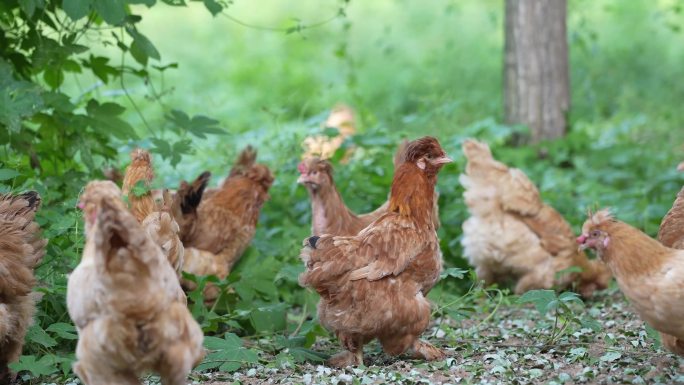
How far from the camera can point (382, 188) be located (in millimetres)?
8234

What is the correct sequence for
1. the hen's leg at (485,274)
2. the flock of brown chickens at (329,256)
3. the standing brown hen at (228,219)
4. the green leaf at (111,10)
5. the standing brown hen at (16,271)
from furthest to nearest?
the hen's leg at (485,274), the standing brown hen at (228,219), the green leaf at (111,10), the standing brown hen at (16,271), the flock of brown chickens at (329,256)

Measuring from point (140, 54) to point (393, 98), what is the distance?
825cm

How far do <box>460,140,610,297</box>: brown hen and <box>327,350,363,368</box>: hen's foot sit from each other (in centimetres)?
245

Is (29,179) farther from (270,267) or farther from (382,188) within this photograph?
(382,188)

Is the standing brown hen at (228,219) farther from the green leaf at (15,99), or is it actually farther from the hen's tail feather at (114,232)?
the hen's tail feather at (114,232)

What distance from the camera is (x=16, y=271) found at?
5.11 metres

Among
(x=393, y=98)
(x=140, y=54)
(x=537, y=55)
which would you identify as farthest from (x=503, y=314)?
(x=393, y=98)

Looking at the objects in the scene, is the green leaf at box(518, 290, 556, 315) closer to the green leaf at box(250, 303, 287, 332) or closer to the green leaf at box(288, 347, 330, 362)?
the green leaf at box(288, 347, 330, 362)

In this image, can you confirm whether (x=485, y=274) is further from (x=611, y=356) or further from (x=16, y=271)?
(x=16, y=271)

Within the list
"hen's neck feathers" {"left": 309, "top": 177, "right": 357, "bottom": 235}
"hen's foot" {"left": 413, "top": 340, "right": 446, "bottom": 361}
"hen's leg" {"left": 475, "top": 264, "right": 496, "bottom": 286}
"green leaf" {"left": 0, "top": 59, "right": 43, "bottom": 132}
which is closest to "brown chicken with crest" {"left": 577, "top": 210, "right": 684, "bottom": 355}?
"hen's foot" {"left": 413, "top": 340, "right": 446, "bottom": 361}

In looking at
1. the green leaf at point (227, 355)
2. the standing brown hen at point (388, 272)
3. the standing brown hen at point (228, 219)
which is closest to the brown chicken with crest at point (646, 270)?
the standing brown hen at point (388, 272)

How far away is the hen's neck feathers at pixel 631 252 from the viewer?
15.0ft

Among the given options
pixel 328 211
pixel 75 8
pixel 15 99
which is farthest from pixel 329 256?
pixel 15 99

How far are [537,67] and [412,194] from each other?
4.73 metres
